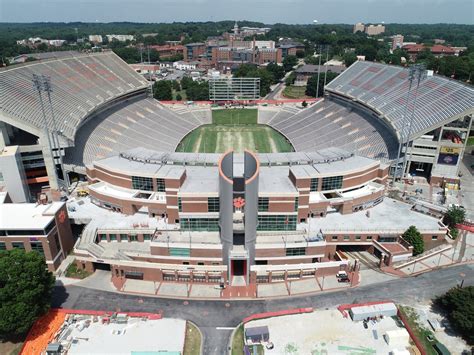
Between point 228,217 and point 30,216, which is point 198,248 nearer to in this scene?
point 228,217

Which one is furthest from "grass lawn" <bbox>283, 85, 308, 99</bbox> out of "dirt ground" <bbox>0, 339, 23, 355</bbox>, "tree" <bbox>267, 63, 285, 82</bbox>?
"dirt ground" <bbox>0, 339, 23, 355</bbox>

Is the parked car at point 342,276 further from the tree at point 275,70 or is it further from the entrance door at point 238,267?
the tree at point 275,70

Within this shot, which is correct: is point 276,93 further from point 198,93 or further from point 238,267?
point 238,267

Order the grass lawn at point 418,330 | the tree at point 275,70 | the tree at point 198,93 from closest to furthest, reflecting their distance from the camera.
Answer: the grass lawn at point 418,330 < the tree at point 198,93 < the tree at point 275,70

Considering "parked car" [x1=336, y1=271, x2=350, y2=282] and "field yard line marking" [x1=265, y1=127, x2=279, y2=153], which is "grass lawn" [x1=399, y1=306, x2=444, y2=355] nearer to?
"parked car" [x1=336, y1=271, x2=350, y2=282]

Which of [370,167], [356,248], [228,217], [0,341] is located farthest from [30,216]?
[370,167]

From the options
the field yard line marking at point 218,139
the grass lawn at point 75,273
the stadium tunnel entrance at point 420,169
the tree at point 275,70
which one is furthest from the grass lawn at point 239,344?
the tree at point 275,70
